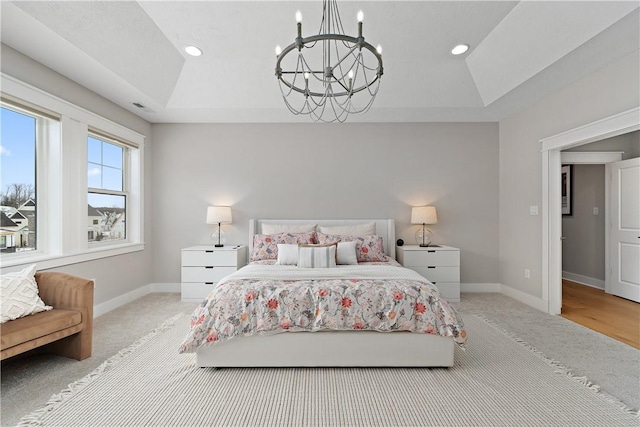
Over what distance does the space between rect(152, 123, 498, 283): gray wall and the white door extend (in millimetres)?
1494

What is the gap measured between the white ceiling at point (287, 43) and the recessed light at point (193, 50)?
0.07 metres

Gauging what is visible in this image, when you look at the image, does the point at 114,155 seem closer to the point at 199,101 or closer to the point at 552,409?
the point at 199,101

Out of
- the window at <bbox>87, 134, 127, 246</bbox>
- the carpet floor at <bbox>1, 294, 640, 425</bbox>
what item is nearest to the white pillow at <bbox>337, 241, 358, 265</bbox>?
the carpet floor at <bbox>1, 294, 640, 425</bbox>

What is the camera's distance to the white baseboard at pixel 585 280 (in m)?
4.52

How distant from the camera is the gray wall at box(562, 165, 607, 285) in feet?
14.9

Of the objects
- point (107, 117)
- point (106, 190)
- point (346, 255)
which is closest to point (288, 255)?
point (346, 255)

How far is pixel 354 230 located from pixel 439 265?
1195 mm

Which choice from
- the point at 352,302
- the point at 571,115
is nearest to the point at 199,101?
the point at 352,302

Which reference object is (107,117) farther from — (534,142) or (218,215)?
(534,142)

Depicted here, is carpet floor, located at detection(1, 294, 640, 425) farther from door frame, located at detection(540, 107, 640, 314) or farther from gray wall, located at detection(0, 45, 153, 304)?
gray wall, located at detection(0, 45, 153, 304)

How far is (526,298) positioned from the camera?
3850mm

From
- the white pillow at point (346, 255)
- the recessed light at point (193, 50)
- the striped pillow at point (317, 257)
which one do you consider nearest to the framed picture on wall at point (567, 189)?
the white pillow at point (346, 255)

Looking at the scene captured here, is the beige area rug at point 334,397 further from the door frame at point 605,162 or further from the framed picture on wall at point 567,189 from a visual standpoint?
the framed picture on wall at point 567,189

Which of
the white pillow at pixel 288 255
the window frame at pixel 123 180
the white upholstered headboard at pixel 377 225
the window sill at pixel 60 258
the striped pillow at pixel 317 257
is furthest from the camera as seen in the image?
the white upholstered headboard at pixel 377 225
